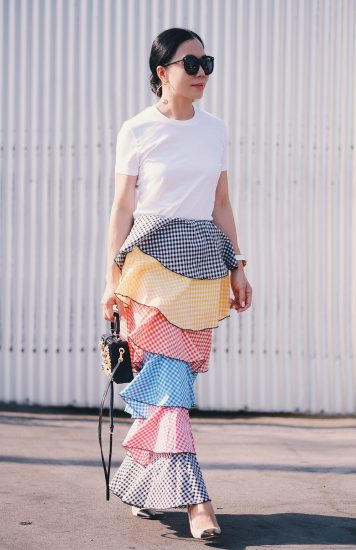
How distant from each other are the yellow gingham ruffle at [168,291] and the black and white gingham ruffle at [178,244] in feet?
0.09

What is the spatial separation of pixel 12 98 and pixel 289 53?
5.56 feet

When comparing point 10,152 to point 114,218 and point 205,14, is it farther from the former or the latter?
point 114,218

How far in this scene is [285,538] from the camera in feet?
12.3

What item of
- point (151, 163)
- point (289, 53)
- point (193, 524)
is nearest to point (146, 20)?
point (289, 53)

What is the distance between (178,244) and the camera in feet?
12.8

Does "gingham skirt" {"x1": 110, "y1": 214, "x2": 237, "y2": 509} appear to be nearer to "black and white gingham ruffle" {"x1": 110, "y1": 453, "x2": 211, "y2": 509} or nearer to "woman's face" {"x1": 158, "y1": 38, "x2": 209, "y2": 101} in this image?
"black and white gingham ruffle" {"x1": 110, "y1": 453, "x2": 211, "y2": 509}

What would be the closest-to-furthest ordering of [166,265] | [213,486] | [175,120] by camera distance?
[166,265] < [175,120] < [213,486]

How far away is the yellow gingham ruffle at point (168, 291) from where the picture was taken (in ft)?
12.8

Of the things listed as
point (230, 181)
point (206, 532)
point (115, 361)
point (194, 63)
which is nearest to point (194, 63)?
point (194, 63)

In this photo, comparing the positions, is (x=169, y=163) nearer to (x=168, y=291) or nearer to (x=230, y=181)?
(x=168, y=291)

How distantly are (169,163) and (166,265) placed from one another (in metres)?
0.38

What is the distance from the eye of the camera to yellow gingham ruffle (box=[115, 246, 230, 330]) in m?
3.89

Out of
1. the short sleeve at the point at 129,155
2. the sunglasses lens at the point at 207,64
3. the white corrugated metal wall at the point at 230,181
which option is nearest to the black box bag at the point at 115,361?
the short sleeve at the point at 129,155

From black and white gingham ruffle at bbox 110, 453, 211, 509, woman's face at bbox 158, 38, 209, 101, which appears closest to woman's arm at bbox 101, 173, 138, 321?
woman's face at bbox 158, 38, 209, 101
